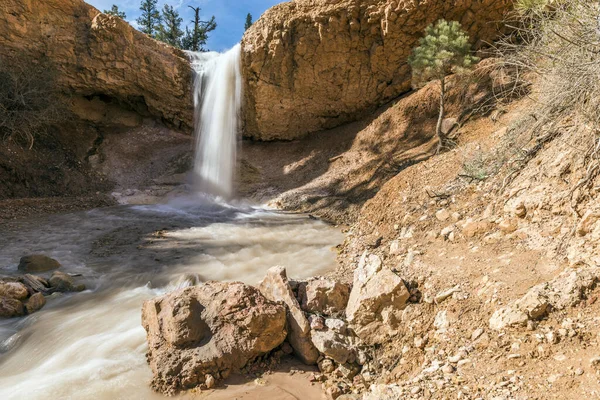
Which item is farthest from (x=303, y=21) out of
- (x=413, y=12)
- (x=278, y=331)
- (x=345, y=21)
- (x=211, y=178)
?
(x=278, y=331)

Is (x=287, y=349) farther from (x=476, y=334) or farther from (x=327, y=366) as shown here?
(x=476, y=334)

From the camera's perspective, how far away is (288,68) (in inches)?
539

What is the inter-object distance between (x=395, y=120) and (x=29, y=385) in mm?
11476

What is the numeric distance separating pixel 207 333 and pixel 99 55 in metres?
13.6

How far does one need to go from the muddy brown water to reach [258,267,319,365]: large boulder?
0.89ft

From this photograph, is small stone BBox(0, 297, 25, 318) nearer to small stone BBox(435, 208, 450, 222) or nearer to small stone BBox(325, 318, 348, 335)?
small stone BBox(325, 318, 348, 335)

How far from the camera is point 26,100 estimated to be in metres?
10.2

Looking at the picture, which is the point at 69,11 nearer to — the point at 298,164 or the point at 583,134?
the point at 298,164

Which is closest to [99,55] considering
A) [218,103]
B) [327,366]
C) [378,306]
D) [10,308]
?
[218,103]

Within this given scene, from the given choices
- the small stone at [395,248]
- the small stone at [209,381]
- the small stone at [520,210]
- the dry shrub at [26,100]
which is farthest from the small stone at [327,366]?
the dry shrub at [26,100]

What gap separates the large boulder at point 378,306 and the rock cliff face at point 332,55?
440 inches

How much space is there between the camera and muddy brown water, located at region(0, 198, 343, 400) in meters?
2.73

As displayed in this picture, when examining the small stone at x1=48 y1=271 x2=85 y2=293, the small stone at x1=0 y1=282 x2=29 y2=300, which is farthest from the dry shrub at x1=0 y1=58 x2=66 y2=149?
the small stone at x1=0 y1=282 x2=29 y2=300

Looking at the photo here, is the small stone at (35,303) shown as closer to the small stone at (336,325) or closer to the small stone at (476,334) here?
the small stone at (336,325)
